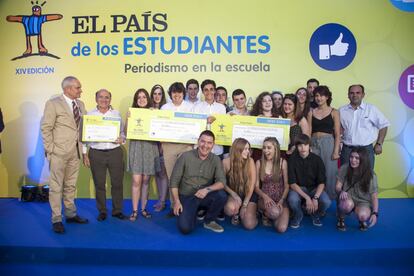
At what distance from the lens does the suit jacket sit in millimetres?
3104

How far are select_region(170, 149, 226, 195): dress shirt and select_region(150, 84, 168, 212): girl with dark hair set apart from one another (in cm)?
60

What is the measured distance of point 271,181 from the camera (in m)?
3.35

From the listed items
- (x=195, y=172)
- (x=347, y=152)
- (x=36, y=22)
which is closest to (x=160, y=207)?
(x=195, y=172)

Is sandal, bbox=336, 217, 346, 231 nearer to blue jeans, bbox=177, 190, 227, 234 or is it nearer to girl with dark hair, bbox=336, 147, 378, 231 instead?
girl with dark hair, bbox=336, 147, 378, 231

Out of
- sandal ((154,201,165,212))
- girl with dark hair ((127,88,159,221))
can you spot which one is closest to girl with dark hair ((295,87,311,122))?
girl with dark hair ((127,88,159,221))

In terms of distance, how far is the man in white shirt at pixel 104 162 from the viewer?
3523mm

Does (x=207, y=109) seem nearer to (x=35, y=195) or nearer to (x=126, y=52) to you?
(x=126, y=52)

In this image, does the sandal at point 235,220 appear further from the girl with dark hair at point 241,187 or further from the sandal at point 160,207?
the sandal at point 160,207

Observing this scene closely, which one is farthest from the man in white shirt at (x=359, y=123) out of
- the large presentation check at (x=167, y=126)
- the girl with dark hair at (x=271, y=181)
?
the large presentation check at (x=167, y=126)

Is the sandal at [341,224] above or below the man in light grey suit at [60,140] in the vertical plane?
below

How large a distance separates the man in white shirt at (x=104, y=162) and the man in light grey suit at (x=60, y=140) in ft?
0.73

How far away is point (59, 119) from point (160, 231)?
158cm

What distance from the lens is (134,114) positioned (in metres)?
3.66

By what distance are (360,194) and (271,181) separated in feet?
3.10
